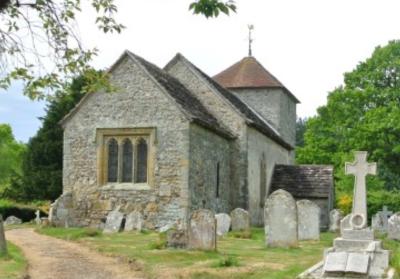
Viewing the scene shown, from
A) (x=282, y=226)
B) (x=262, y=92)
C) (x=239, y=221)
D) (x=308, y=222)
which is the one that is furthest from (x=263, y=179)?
(x=282, y=226)

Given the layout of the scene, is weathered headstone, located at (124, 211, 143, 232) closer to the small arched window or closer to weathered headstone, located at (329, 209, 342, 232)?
the small arched window

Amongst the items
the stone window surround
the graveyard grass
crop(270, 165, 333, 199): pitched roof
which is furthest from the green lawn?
crop(270, 165, 333, 199): pitched roof

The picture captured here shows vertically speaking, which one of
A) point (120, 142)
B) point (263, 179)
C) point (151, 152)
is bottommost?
point (263, 179)

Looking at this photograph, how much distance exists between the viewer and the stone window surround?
25438 millimetres

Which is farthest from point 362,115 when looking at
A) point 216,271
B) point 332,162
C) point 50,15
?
point 50,15

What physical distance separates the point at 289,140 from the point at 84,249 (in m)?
25.5

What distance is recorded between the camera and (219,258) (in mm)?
14453

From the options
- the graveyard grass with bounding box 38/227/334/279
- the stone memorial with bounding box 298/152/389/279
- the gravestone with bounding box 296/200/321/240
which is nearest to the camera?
the stone memorial with bounding box 298/152/389/279

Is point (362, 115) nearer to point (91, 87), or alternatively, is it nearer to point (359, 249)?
point (359, 249)

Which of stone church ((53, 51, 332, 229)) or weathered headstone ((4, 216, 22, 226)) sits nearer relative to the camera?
stone church ((53, 51, 332, 229))

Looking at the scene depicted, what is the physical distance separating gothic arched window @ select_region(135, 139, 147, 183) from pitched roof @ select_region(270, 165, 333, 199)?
9237mm

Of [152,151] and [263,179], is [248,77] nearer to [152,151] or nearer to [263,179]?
[263,179]

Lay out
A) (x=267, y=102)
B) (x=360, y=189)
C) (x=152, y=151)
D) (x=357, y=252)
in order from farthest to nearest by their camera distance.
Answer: (x=267, y=102)
(x=152, y=151)
(x=360, y=189)
(x=357, y=252)

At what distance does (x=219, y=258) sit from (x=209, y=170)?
12336mm
